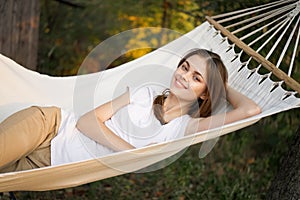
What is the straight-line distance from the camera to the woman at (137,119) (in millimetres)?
2283

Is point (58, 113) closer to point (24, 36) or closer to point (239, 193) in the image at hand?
point (239, 193)

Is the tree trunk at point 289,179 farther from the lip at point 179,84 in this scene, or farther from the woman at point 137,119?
the lip at point 179,84

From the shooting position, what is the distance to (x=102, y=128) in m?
2.32

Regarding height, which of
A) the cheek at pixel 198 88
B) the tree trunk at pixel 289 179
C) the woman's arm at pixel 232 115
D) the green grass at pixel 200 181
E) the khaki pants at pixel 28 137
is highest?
the cheek at pixel 198 88

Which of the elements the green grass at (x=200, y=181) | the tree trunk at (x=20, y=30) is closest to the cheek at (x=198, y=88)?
the green grass at (x=200, y=181)

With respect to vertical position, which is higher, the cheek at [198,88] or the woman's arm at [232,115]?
the cheek at [198,88]

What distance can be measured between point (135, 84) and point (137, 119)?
0.35 m

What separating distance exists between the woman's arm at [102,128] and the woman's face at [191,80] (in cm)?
26

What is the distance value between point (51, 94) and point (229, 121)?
0.89m

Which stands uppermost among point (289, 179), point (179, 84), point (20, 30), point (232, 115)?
point (20, 30)

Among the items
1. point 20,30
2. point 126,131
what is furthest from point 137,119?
point 20,30

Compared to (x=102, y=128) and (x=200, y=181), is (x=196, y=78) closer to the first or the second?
(x=102, y=128)

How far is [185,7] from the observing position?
5453 millimetres

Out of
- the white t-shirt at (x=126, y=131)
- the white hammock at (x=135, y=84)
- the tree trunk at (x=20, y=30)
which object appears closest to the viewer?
the white hammock at (x=135, y=84)
